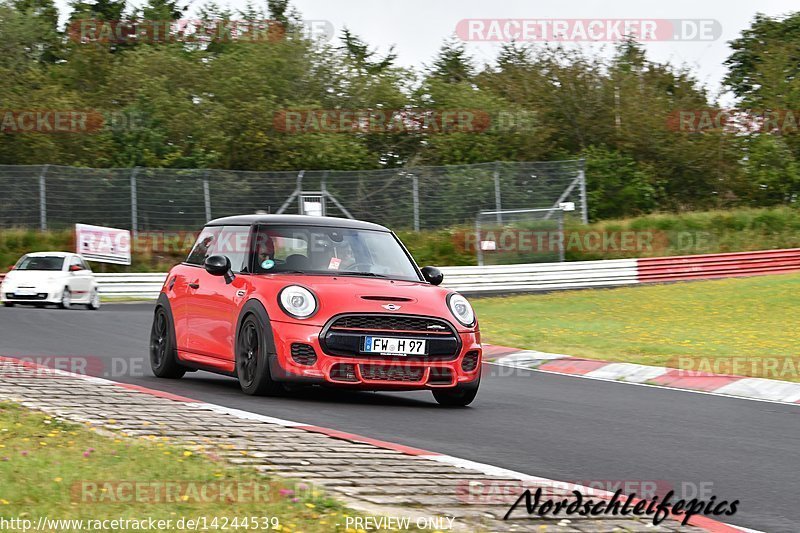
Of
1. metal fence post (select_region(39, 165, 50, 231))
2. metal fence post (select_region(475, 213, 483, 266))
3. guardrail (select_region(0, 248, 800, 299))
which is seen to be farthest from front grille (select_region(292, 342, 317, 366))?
metal fence post (select_region(475, 213, 483, 266))

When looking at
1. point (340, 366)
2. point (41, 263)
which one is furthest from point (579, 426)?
point (41, 263)

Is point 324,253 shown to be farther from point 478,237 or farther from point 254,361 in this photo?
point 478,237

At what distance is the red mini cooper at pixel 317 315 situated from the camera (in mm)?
9148

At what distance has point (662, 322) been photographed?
20.9 meters

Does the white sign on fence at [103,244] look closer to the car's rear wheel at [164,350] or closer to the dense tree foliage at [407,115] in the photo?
the dense tree foliage at [407,115]

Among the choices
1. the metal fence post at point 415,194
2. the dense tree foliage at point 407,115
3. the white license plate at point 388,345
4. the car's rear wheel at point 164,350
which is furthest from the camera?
the dense tree foliage at point 407,115

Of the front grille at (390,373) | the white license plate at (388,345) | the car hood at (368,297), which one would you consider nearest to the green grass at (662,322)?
the car hood at (368,297)

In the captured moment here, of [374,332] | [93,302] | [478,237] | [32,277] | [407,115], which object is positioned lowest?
[93,302]

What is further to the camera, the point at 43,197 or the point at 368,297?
the point at 43,197

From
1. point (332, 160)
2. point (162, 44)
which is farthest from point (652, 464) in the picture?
point (162, 44)

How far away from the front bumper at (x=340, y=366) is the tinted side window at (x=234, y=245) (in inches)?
47.0

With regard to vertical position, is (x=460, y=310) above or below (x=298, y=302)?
below

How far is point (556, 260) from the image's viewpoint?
105ft

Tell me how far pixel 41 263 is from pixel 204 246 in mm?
14741
